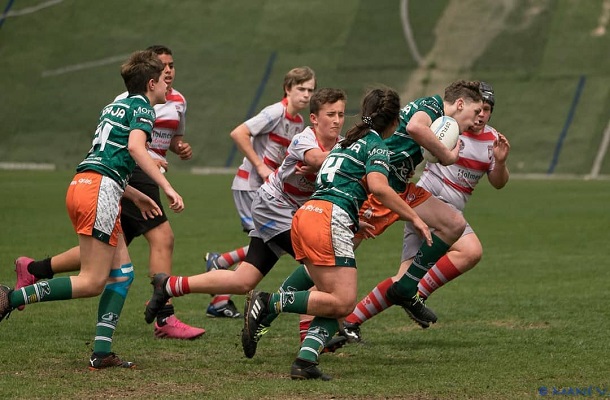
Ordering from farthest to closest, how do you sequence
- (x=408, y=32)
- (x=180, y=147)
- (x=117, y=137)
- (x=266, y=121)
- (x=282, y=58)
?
(x=282, y=58)
(x=408, y=32)
(x=266, y=121)
(x=180, y=147)
(x=117, y=137)

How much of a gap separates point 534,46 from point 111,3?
1278cm

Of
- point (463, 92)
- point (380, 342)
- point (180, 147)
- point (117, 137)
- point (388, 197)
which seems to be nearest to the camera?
point (388, 197)

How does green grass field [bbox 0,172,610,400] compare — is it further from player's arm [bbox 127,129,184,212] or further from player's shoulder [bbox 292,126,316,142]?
player's shoulder [bbox 292,126,316,142]

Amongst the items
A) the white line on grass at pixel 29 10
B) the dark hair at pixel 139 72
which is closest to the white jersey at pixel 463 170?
the dark hair at pixel 139 72

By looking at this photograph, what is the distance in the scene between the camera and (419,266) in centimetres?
758

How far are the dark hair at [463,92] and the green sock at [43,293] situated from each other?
2958mm

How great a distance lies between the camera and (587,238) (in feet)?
45.6

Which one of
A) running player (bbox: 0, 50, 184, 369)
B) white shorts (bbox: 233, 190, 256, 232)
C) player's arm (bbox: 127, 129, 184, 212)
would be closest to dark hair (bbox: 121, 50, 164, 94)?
running player (bbox: 0, 50, 184, 369)

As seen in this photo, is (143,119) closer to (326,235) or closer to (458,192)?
(326,235)

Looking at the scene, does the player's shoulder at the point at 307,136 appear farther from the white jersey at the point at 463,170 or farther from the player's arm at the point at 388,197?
the white jersey at the point at 463,170

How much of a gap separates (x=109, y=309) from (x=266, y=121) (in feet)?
9.56

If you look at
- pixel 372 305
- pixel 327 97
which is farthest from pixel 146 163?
pixel 372 305

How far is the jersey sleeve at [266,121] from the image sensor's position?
907cm

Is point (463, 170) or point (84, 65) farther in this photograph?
point (84, 65)
